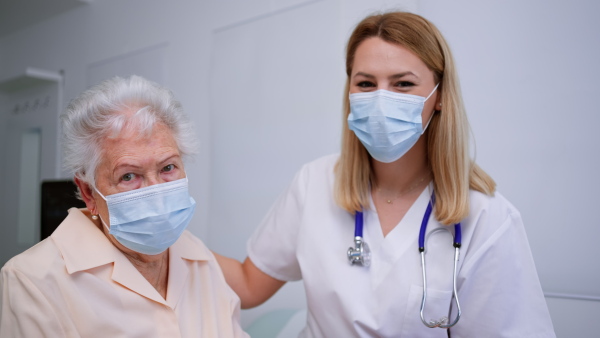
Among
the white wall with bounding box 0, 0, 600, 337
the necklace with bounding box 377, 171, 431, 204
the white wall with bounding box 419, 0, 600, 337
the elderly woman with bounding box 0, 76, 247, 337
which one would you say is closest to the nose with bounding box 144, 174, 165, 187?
the elderly woman with bounding box 0, 76, 247, 337

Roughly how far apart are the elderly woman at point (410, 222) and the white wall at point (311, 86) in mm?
481

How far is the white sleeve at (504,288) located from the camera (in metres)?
1.25

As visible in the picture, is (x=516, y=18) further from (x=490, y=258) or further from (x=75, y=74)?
(x=75, y=74)

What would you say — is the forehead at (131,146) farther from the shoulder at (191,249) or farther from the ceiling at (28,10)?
→ the ceiling at (28,10)

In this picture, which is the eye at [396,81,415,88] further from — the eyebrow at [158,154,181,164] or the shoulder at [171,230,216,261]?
the shoulder at [171,230,216,261]

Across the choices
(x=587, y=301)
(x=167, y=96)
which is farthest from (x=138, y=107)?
(x=587, y=301)

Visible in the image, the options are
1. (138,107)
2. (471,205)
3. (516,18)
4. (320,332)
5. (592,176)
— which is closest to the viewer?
(138,107)

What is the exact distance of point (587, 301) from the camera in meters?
1.62

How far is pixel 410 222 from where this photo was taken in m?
1.39

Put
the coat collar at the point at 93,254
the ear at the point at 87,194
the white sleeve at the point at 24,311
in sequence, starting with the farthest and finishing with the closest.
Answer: the ear at the point at 87,194, the coat collar at the point at 93,254, the white sleeve at the point at 24,311

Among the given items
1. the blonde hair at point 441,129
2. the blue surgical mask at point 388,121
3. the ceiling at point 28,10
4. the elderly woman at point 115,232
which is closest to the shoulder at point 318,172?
the blonde hair at point 441,129

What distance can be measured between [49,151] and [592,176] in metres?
3.97

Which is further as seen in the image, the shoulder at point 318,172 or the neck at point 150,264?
the shoulder at point 318,172

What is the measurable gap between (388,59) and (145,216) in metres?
0.79
